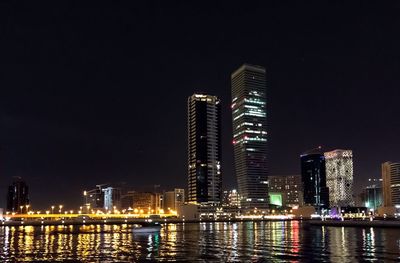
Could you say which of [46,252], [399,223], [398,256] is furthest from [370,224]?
[46,252]

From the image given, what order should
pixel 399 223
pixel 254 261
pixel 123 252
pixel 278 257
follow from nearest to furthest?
pixel 254 261 < pixel 278 257 < pixel 123 252 < pixel 399 223

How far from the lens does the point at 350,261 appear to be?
58188 millimetres

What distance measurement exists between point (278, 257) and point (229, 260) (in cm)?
659

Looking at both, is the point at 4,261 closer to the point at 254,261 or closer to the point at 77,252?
the point at 77,252

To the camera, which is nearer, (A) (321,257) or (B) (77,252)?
(A) (321,257)

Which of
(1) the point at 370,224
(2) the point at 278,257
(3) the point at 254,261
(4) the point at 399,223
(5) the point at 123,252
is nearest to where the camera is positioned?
(3) the point at 254,261

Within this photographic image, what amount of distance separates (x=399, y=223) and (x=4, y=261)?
462 ft

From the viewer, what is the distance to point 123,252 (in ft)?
239

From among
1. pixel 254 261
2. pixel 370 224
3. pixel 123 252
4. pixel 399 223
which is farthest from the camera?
pixel 370 224

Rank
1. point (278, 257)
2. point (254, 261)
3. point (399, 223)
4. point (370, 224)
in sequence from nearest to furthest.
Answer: point (254, 261)
point (278, 257)
point (399, 223)
point (370, 224)

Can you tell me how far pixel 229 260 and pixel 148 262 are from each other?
9.77m

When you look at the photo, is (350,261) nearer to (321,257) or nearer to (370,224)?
(321,257)

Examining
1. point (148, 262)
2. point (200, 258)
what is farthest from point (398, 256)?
point (148, 262)

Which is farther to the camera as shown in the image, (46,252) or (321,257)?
(46,252)
